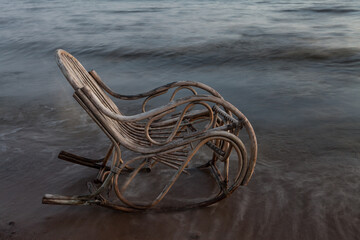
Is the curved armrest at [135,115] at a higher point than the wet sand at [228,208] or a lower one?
higher

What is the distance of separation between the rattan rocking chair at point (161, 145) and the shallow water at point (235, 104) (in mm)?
210

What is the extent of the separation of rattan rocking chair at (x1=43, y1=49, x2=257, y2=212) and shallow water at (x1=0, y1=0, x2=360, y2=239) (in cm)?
21

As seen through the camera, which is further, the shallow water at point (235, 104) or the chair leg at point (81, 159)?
the chair leg at point (81, 159)

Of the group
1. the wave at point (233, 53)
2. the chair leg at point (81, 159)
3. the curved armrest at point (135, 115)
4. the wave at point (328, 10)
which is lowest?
the wave at point (233, 53)

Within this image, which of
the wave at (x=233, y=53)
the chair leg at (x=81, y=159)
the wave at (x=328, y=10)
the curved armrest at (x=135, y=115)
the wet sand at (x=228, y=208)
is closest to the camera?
the curved armrest at (x=135, y=115)

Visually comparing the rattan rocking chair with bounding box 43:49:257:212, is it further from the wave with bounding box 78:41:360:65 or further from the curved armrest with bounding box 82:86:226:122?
the wave with bounding box 78:41:360:65

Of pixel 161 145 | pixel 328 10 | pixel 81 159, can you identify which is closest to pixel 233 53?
pixel 81 159

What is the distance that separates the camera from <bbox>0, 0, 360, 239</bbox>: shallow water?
7.58 ft

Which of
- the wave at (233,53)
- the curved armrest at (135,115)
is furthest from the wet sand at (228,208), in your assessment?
the wave at (233,53)

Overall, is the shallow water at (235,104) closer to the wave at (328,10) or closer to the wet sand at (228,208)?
the wet sand at (228,208)

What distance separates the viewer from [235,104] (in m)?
5.24

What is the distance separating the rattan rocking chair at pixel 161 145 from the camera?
6.82ft

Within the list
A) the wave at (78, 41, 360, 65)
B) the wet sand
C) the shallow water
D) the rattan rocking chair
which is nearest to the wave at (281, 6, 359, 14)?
the shallow water

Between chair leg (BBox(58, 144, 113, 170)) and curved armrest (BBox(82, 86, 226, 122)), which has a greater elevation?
curved armrest (BBox(82, 86, 226, 122))
